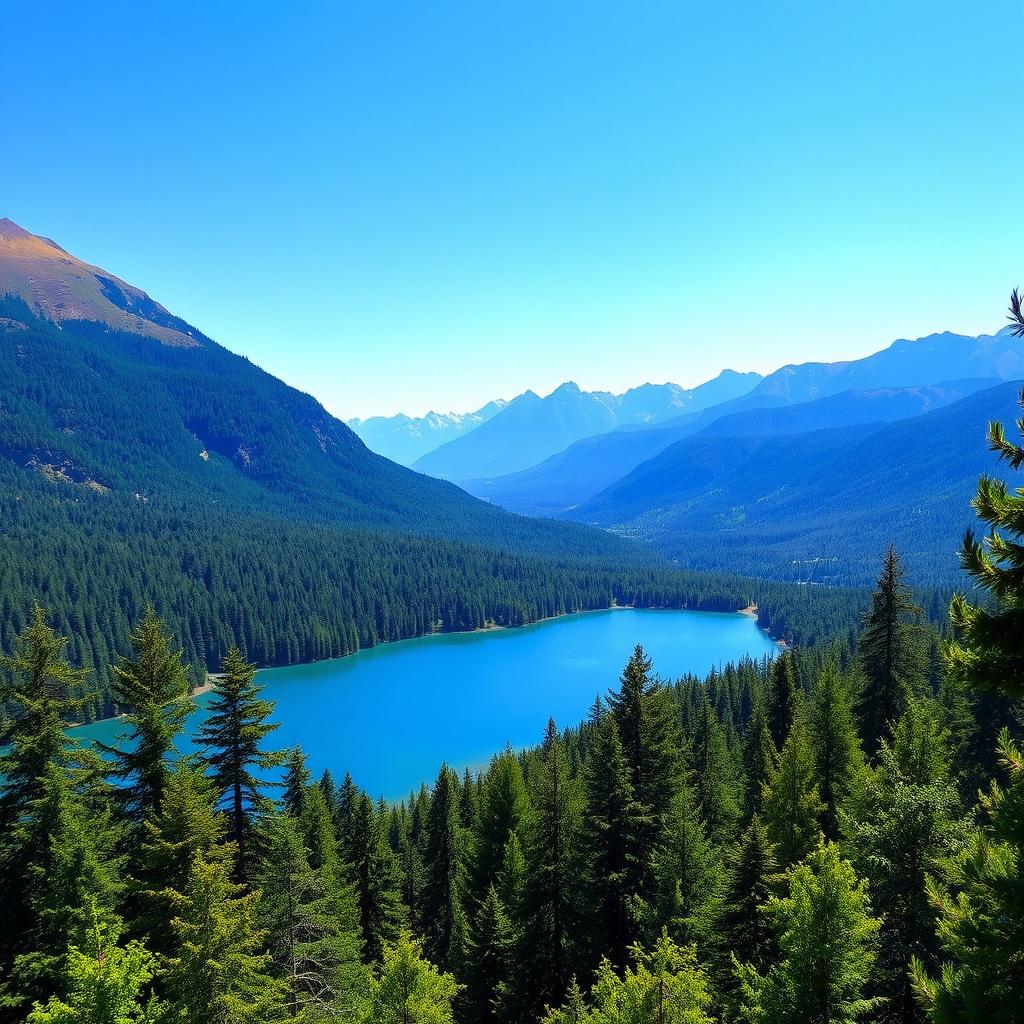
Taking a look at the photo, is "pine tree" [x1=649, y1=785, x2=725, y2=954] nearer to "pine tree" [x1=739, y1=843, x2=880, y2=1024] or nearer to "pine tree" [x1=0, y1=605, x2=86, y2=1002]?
"pine tree" [x1=739, y1=843, x2=880, y2=1024]

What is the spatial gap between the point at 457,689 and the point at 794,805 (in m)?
108

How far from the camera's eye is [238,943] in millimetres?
13266

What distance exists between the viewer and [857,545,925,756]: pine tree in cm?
3125

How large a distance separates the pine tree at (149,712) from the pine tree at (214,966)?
7070 millimetres

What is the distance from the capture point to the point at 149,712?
1964cm

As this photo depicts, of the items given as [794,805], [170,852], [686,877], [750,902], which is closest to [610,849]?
[686,877]

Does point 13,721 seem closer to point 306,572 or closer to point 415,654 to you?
→ point 415,654

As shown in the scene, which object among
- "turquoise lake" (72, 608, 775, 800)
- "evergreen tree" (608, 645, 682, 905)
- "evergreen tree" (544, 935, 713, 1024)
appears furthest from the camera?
"turquoise lake" (72, 608, 775, 800)

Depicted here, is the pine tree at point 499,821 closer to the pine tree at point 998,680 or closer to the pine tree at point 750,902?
the pine tree at point 750,902

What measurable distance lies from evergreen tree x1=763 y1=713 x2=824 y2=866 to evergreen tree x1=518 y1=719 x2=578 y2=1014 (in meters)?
7.30

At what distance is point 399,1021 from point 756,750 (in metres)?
29.3

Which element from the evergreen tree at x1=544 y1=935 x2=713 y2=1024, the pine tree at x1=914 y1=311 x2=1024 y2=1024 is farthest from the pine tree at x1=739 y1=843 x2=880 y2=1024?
the pine tree at x1=914 y1=311 x2=1024 y2=1024

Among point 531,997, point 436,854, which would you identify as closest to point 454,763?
point 436,854

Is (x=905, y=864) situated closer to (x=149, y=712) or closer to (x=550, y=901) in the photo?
(x=550, y=901)
